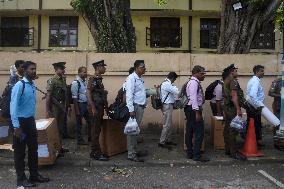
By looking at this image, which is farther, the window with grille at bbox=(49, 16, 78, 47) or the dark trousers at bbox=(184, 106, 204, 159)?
the window with grille at bbox=(49, 16, 78, 47)

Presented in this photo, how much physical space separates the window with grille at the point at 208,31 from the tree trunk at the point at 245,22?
9940 millimetres

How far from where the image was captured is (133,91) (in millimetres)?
8031

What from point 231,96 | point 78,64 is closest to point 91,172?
point 231,96

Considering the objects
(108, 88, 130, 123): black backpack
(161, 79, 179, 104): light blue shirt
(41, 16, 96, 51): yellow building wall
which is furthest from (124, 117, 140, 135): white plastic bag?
(41, 16, 96, 51): yellow building wall

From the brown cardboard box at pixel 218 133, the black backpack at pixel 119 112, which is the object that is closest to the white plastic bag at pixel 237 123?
the brown cardboard box at pixel 218 133

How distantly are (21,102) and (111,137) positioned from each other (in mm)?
2321

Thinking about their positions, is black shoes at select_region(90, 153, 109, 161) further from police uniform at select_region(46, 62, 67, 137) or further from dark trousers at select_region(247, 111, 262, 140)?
dark trousers at select_region(247, 111, 262, 140)

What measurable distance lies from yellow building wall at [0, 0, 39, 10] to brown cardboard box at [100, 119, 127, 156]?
556 inches

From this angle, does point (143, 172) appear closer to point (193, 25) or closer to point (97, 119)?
point (97, 119)

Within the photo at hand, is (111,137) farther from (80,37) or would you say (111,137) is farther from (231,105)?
(80,37)

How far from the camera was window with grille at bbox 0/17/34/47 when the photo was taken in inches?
843

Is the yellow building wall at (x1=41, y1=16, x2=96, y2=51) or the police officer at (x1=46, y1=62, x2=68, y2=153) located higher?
the yellow building wall at (x1=41, y1=16, x2=96, y2=51)

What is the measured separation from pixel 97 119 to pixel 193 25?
14.6 m

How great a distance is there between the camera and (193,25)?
21562 millimetres
